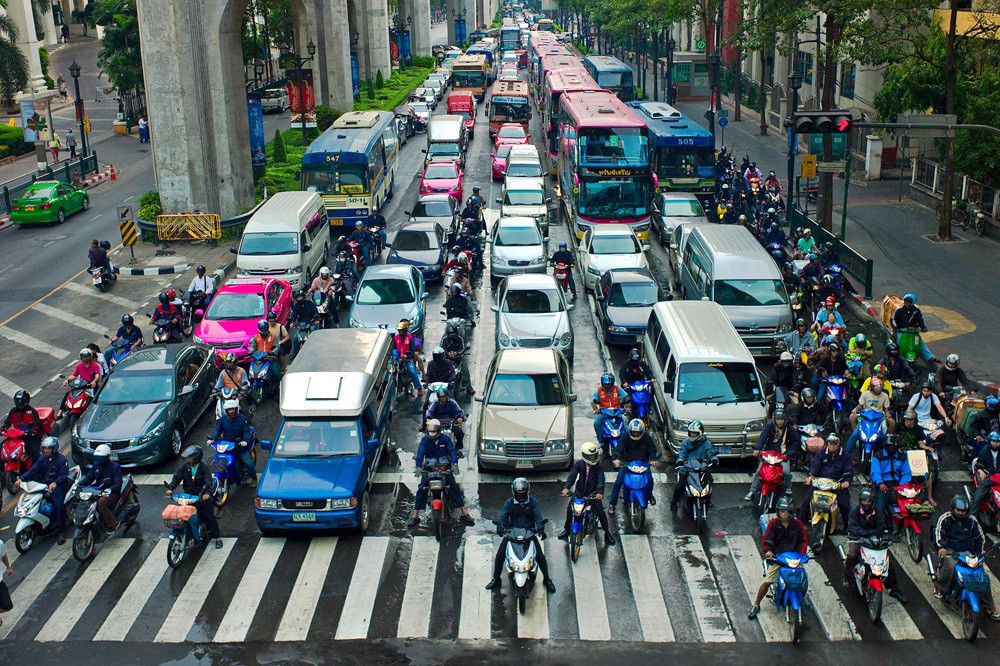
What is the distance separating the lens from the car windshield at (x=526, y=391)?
17656 millimetres

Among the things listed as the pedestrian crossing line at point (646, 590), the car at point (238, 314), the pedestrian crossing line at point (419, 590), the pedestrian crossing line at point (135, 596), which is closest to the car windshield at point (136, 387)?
the car at point (238, 314)

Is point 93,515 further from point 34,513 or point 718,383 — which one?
point 718,383

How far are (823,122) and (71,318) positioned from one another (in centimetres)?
1908

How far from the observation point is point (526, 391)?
1777 centimetres

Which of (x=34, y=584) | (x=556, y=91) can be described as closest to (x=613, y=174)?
(x=556, y=91)

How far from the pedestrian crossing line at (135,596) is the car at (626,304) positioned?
11.6 m

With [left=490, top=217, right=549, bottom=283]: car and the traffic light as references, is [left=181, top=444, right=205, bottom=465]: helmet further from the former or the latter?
[left=490, top=217, right=549, bottom=283]: car

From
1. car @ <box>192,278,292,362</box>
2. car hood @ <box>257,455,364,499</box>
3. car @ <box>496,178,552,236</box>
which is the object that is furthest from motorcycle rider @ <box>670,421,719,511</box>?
car @ <box>496,178,552,236</box>

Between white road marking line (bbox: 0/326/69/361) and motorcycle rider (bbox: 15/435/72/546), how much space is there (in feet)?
30.2

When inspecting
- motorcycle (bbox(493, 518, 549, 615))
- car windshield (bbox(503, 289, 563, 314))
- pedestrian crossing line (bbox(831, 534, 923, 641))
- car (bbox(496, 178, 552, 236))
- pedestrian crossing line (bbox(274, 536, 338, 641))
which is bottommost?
pedestrian crossing line (bbox(831, 534, 923, 641))

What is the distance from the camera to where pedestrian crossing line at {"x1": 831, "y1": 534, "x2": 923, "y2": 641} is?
1249cm

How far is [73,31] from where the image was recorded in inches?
4488

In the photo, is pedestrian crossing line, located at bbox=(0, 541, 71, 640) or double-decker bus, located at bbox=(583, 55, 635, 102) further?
double-decker bus, located at bbox=(583, 55, 635, 102)

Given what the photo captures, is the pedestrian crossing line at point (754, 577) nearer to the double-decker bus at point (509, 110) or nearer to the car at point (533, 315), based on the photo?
the car at point (533, 315)
